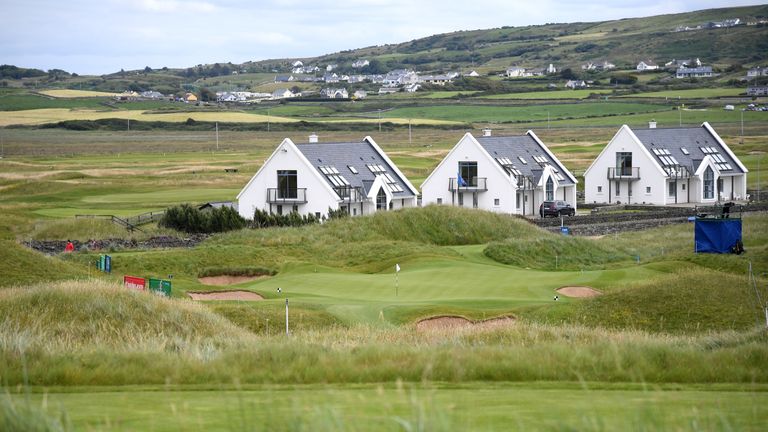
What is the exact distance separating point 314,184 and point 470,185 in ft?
47.1

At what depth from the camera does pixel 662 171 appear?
79.2 m

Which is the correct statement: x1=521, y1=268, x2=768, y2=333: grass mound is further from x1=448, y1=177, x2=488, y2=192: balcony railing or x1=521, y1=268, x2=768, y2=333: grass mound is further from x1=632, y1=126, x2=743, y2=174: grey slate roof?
x1=632, y1=126, x2=743, y2=174: grey slate roof

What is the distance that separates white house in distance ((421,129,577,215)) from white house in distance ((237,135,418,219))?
7372mm

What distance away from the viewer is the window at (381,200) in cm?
6700

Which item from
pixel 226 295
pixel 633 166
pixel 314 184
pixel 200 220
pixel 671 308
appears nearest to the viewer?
pixel 671 308

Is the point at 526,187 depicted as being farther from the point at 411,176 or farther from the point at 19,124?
the point at 19,124

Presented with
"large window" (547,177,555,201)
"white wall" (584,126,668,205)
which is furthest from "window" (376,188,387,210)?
"white wall" (584,126,668,205)

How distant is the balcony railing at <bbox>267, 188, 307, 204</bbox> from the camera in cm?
6469

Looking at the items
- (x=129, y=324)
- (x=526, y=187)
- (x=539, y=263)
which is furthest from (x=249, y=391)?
(x=526, y=187)

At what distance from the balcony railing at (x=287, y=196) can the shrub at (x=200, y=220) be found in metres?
7.09

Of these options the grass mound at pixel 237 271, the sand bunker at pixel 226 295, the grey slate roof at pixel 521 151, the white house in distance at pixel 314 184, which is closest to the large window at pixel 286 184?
the white house in distance at pixel 314 184

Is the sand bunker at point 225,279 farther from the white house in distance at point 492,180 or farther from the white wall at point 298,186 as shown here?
the white house in distance at point 492,180

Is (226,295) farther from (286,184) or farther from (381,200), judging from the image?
(381,200)

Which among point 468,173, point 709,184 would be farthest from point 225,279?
point 709,184
